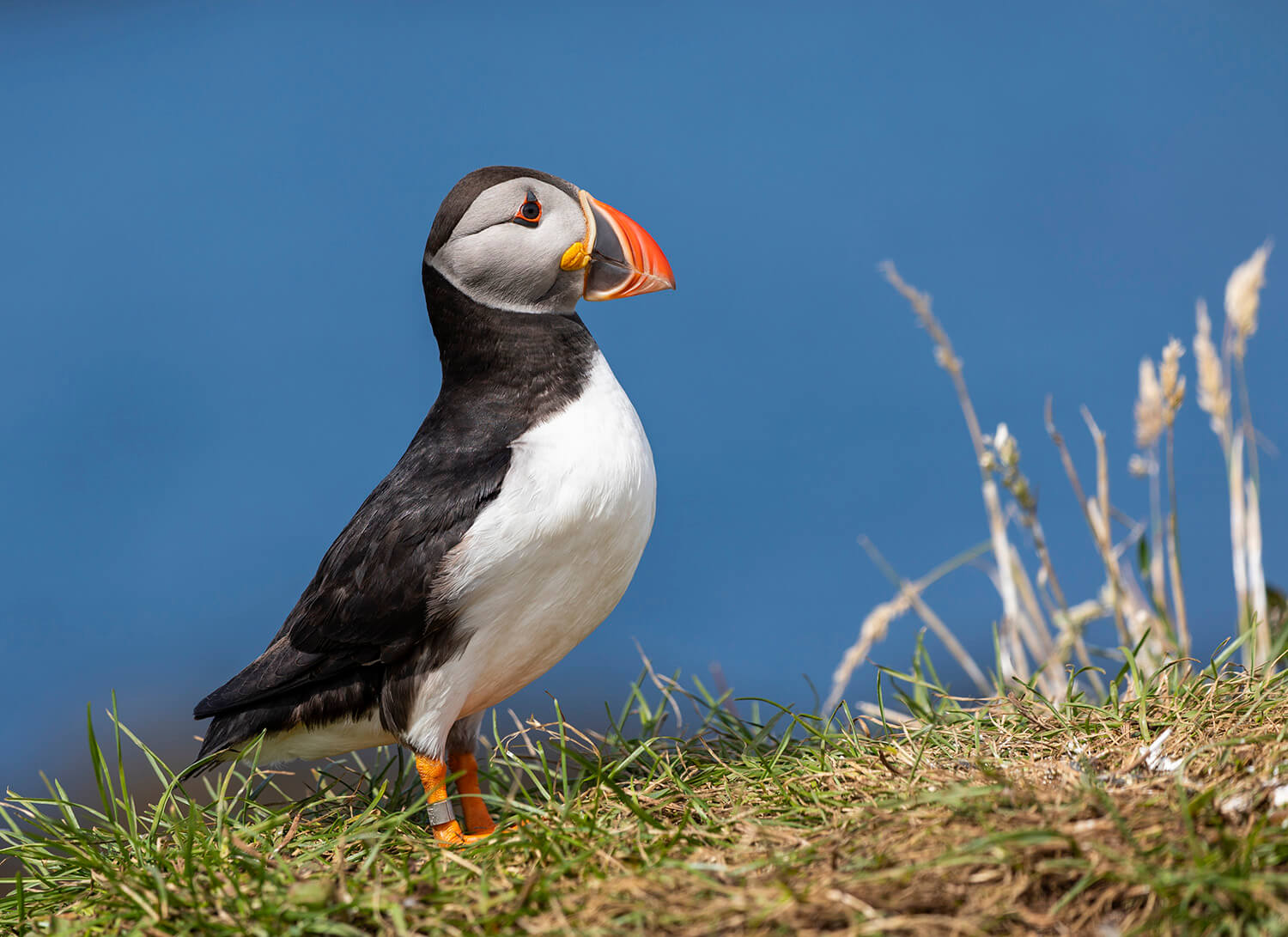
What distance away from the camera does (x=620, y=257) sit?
347 cm

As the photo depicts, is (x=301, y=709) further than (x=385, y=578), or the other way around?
(x=301, y=709)

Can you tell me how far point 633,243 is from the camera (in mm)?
3471

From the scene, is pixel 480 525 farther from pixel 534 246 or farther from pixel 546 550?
pixel 534 246

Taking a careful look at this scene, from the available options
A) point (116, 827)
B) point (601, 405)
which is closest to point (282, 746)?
point (116, 827)

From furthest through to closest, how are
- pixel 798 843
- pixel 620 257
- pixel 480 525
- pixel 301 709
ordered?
pixel 620 257 → pixel 301 709 → pixel 480 525 → pixel 798 843

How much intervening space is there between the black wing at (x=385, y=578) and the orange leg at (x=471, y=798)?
1.82ft

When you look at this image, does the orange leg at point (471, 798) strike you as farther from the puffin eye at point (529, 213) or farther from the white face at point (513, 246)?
the puffin eye at point (529, 213)

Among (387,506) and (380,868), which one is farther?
(387,506)

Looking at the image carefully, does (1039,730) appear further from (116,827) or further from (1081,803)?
(116,827)

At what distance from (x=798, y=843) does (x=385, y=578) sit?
1453 millimetres

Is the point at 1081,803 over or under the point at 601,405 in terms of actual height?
under

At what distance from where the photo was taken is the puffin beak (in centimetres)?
347

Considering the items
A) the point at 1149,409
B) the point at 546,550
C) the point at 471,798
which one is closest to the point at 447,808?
the point at 471,798

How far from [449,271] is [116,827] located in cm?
190
